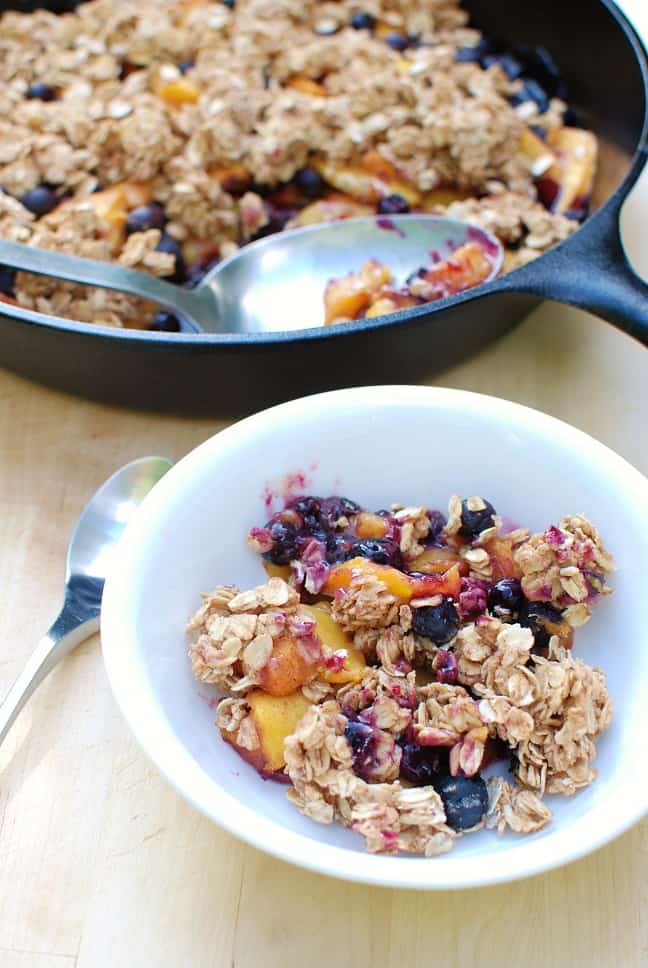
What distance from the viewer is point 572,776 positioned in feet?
3.31

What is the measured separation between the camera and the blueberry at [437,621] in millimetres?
1091

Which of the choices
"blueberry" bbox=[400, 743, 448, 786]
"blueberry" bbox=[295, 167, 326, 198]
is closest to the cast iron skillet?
"blueberry" bbox=[295, 167, 326, 198]

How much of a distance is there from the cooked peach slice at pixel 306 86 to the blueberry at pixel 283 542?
3.15ft

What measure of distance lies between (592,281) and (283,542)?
0.54 meters

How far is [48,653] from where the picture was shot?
4.09ft

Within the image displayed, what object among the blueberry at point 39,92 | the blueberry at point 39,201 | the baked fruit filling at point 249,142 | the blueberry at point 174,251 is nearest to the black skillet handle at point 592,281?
the baked fruit filling at point 249,142

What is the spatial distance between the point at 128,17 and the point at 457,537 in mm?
1242

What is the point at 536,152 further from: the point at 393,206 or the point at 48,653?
the point at 48,653

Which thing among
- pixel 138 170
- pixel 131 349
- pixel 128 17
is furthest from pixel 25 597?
pixel 128 17

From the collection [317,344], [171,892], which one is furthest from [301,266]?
[171,892]

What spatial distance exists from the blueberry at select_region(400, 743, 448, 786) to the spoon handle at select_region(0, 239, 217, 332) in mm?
752

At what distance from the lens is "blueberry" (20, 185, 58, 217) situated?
5.38 ft

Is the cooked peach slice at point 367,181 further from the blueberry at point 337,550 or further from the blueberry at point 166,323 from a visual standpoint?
the blueberry at point 337,550

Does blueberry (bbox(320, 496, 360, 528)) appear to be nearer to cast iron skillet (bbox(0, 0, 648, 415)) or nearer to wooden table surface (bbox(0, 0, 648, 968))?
cast iron skillet (bbox(0, 0, 648, 415))
